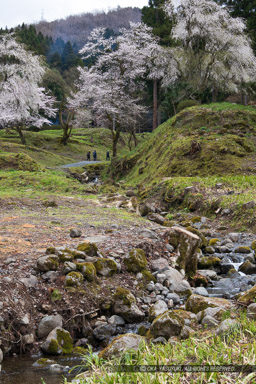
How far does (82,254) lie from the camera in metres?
5.49

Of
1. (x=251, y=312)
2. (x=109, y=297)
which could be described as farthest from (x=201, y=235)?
(x=251, y=312)

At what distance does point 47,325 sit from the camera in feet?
13.5

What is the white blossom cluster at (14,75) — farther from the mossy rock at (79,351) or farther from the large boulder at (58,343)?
the mossy rock at (79,351)

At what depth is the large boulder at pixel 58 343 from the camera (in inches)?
150

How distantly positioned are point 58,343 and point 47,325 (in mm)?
307

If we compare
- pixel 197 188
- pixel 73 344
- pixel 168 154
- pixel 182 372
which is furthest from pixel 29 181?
pixel 182 372

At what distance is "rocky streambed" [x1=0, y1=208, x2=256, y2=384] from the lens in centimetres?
375

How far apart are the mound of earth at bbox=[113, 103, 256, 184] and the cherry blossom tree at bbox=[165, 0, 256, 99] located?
480 centimetres

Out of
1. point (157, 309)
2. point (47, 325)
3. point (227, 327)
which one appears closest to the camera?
point (227, 327)

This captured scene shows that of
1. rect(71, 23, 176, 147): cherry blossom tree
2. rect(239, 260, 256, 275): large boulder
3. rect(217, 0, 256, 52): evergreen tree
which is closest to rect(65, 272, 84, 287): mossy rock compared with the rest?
rect(239, 260, 256, 275): large boulder

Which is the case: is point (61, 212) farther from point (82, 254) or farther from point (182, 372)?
point (182, 372)

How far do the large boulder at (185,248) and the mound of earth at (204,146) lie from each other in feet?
25.6

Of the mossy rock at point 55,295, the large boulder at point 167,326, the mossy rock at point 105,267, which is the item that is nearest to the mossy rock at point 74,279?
the mossy rock at point 55,295

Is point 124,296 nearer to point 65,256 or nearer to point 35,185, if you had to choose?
point 65,256
